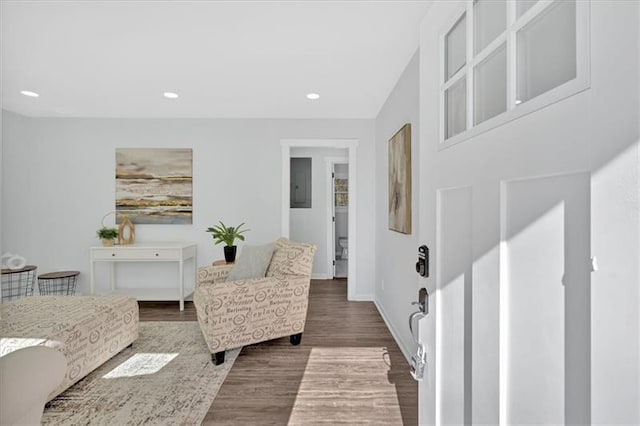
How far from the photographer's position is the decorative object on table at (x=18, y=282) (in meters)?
3.78

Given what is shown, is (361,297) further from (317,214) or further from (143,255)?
(143,255)

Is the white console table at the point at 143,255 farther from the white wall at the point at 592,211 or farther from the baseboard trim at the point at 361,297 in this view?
the white wall at the point at 592,211

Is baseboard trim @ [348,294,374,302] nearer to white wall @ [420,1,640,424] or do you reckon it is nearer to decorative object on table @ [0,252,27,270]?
white wall @ [420,1,640,424]

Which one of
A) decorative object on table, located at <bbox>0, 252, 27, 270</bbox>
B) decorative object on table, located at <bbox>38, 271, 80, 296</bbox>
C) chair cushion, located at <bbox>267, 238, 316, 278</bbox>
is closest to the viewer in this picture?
chair cushion, located at <bbox>267, 238, 316, 278</bbox>

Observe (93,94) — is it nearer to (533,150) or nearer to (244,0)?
(244,0)

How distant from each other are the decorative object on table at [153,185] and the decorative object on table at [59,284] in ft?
2.80

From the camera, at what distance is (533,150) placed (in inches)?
21.8

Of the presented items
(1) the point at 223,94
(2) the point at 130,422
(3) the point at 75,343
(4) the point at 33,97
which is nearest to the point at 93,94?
(4) the point at 33,97

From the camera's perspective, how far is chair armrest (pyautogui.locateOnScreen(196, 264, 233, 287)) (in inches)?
124

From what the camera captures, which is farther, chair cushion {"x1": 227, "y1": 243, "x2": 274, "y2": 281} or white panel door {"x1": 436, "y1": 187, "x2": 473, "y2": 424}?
chair cushion {"x1": 227, "y1": 243, "x2": 274, "y2": 281}

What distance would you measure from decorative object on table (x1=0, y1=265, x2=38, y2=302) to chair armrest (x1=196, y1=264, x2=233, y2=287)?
89.7 inches

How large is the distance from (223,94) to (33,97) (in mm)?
2072

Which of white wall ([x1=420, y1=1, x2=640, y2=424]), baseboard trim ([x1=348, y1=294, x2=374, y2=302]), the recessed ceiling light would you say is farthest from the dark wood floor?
the recessed ceiling light

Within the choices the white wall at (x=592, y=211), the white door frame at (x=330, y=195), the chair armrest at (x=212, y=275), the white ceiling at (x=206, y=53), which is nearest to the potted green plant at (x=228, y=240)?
the chair armrest at (x=212, y=275)
